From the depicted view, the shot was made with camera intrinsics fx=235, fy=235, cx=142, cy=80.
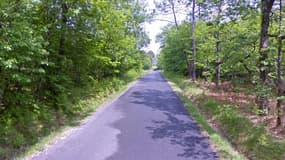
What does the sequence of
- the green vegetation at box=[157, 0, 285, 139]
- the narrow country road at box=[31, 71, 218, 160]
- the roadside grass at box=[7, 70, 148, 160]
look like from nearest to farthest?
the narrow country road at box=[31, 71, 218, 160] < the roadside grass at box=[7, 70, 148, 160] < the green vegetation at box=[157, 0, 285, 139]

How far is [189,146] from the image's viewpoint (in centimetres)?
556

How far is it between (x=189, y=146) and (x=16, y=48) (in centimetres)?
454

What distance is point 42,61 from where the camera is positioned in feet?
20.5

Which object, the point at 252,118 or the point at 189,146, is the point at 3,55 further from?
the point at 252,118

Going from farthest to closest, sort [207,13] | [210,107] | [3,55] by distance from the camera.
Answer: [207,13] → [210,107] → [3,55]

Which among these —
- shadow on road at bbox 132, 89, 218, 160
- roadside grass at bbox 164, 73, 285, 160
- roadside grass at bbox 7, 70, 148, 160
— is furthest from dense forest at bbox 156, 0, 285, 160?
roadside grass at bbox 7, 70, 148, 160

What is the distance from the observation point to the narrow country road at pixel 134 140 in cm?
495

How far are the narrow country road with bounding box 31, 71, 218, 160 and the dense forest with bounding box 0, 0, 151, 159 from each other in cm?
105

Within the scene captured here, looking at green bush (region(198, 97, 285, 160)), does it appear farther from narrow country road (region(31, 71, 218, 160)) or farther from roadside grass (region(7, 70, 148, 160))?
roadside grass (region(7, 70, 148, 160))

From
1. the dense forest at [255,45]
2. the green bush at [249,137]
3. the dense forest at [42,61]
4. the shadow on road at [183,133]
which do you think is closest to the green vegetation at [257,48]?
the dense forest at [255,45]

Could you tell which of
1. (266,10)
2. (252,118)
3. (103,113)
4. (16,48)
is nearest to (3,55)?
(16,48)

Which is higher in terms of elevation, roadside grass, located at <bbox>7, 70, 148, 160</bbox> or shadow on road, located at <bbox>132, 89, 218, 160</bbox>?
roadside grass, located at <bbox>7, 70, 148, 160</bbox>

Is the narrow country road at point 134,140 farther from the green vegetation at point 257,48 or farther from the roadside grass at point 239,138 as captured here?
the green vegetation at point 257,48

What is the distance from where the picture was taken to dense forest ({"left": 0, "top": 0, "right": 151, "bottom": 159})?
16.8ft
